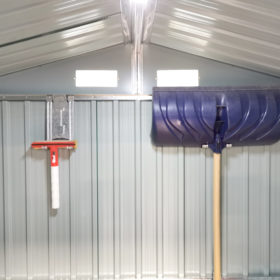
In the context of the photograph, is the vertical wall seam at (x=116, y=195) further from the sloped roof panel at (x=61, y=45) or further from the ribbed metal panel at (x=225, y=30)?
the ribbed metal panel at (x=225, y=30)

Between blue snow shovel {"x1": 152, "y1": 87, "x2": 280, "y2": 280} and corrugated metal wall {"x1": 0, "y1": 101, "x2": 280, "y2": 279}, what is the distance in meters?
0.16

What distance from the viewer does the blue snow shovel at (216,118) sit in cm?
202

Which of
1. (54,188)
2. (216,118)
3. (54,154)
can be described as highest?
(216,118)

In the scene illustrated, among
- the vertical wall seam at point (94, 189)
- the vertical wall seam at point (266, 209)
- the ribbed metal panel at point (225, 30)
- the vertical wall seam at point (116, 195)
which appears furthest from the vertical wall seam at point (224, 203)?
the vertical wall seam at point (94, 189)

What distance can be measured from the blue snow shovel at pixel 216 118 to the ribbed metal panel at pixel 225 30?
0.99ft

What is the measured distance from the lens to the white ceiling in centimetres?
135

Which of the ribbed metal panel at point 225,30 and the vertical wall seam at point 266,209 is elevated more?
the ribbed metal panel at point 225,30

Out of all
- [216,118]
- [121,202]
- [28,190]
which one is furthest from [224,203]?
[28,190]

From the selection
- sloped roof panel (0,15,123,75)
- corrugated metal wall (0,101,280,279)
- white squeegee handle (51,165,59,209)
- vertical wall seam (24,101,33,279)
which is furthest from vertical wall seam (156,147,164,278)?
vertical wall seam (24,101,33,279)

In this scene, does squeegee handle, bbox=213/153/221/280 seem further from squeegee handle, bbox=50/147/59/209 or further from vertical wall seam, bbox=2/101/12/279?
vertical wall seam, bbox=2/101/12/279

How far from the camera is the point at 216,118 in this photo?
80.5 inches

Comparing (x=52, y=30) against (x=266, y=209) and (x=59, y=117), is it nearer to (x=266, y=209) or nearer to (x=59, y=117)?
(x=59, y=117)

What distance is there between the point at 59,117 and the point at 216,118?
1441 mm

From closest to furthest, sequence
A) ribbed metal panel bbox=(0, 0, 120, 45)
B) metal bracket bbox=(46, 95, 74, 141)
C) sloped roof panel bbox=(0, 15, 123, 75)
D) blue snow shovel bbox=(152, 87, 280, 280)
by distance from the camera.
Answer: ribbed metal panel bbox=(0, 0, 120, 45) → sloped roof panel bbox=(0, 15, 123, 75) → blue snow shovel bbox=(152, 87, 280, 280) → metal bracket bbox=(46, 95, 74, 141)
